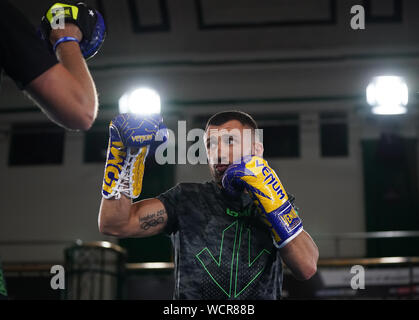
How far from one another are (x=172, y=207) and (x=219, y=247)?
12.5 inches

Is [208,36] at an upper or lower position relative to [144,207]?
upper

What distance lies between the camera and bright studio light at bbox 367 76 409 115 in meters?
6.83

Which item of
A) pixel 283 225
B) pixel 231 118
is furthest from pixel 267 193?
pixel 231 118

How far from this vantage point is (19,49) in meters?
1.24

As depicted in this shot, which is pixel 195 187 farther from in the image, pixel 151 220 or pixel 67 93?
pixel 67 93

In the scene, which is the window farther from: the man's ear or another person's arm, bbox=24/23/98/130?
another person's arm, bbox=24/23/98/130

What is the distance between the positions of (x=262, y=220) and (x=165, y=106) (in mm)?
7207

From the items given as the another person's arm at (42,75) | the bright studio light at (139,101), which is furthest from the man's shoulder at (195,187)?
the bright studio light at (139,101)

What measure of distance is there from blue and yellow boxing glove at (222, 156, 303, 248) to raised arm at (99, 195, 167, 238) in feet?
1.21

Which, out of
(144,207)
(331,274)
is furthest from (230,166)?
(331,274)

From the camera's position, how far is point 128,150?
2002mm
